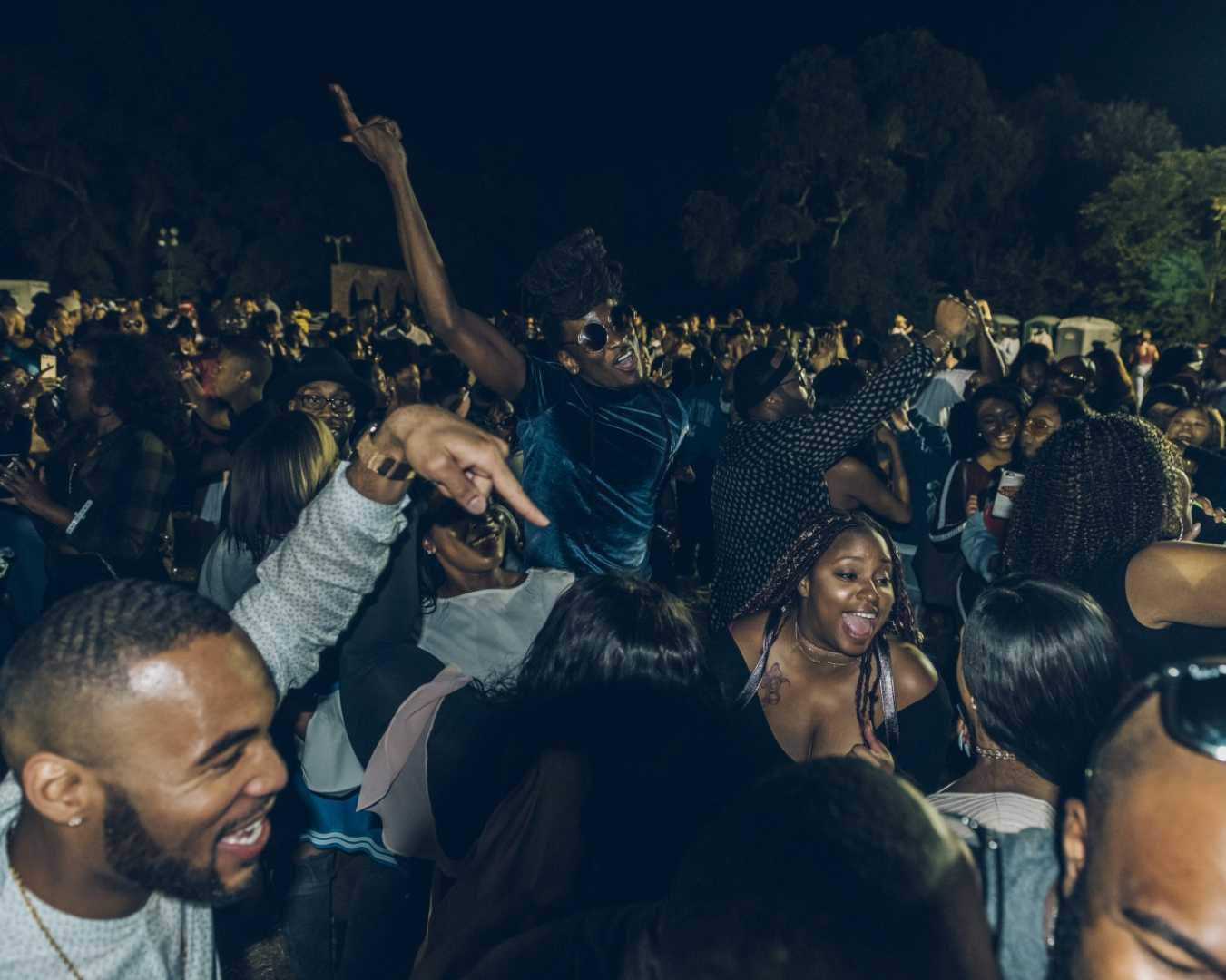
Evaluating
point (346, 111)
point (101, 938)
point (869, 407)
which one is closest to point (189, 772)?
point (101, 938)

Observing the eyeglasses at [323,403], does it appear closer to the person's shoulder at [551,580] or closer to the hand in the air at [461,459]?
the person's shoulder at [551,580]

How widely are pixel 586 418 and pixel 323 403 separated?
2.12 metres

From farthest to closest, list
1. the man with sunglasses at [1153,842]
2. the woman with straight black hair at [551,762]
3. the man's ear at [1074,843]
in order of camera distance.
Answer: the woman with straight black hair at [551,762] < the man's ear at [1074,843] < the man with sunglasses at [1153,842]

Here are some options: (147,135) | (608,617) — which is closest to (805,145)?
(147,135)

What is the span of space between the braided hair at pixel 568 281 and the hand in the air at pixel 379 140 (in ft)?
2.31

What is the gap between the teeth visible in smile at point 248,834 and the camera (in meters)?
1.70

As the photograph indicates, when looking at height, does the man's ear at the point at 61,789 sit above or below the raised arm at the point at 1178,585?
above

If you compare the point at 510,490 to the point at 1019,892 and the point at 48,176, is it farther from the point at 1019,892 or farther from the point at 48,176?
the point at 48,176

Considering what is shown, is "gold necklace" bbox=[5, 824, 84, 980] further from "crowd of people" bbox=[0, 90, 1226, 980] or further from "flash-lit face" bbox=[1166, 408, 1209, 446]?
"flash-lit face" bbox=[1166, 408, 1209, 446]

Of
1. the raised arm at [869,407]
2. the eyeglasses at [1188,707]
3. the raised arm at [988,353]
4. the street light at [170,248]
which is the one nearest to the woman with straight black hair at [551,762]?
the eyeglasses at [1188,707]

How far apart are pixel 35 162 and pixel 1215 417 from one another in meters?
45.6

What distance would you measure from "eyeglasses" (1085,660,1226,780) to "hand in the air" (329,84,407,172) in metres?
2.46

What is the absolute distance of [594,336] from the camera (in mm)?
3688

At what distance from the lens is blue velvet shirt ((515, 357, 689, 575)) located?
357 centimetres
